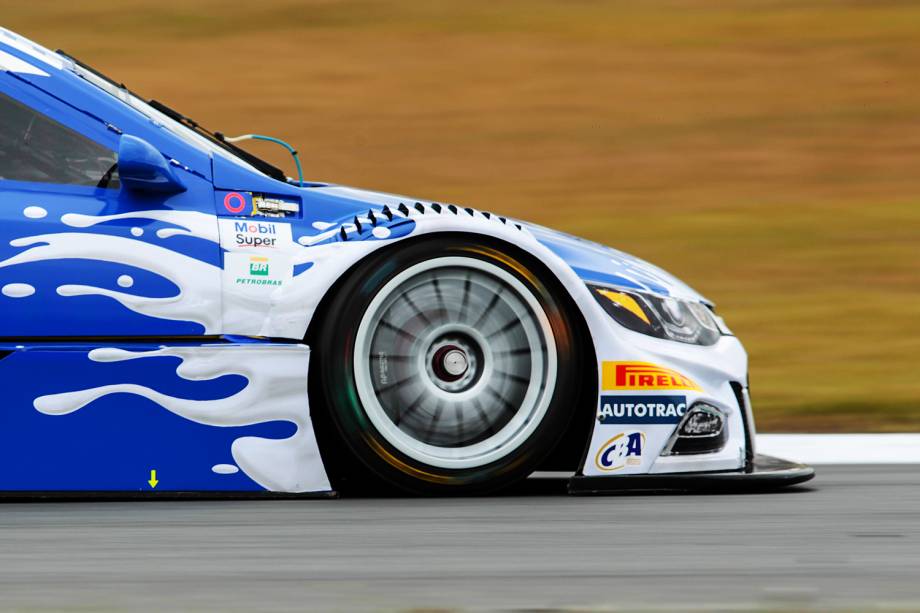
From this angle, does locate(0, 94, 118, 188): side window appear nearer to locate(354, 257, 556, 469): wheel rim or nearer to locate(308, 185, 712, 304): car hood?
locate(308, 185, 712, 304): car hood

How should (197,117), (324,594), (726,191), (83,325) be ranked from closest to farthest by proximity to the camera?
(324,594), (83,325), (726,191), (197,117)

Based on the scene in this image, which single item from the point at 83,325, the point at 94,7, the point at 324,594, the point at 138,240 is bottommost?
Answer: the point at 324,594

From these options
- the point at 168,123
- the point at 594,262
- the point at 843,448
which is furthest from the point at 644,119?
the point at 168,123

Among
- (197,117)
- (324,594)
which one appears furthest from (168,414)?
(197,117)

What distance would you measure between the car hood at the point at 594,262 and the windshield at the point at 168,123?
0.25 metres

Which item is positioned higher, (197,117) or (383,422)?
(197,117)

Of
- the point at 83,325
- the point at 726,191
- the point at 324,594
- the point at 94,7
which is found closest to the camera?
the point at 324,594

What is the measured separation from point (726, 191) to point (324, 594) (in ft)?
26.5

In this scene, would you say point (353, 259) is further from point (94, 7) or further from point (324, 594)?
point (94, 7)

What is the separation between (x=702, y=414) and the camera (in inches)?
164

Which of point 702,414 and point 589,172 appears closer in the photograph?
point 702,414

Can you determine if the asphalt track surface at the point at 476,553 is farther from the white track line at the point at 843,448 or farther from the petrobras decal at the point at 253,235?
the petrobras decal at the point at 253,235

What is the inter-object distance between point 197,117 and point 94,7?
377 cm

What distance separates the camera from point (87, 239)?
398cm
